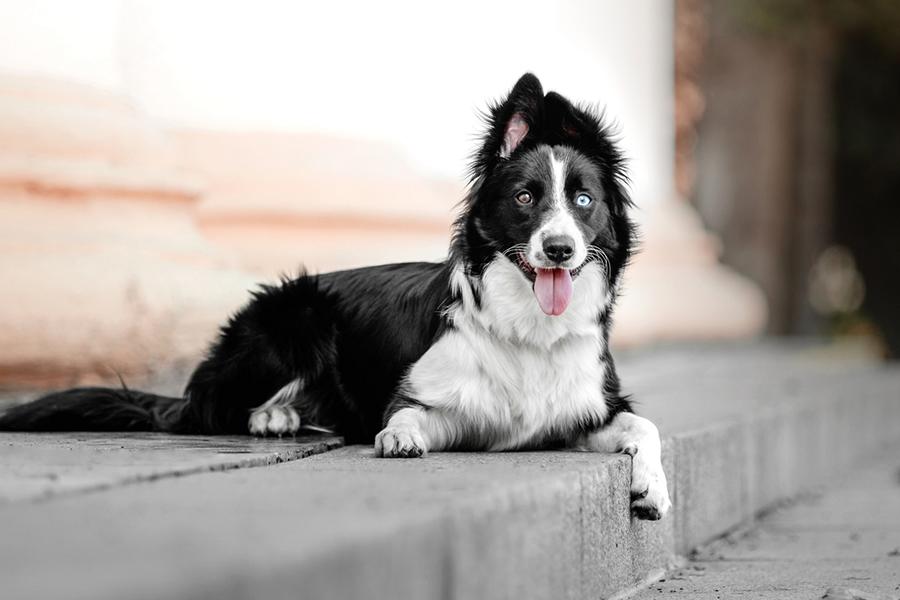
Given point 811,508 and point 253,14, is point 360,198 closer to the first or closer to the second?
point 253,14

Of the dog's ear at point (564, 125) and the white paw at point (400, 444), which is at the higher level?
Answer: the dog's ear at point (564, 125)

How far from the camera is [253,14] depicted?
6605mm

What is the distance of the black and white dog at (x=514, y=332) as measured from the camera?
3.97 m

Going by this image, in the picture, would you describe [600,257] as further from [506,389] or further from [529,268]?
[506,389]

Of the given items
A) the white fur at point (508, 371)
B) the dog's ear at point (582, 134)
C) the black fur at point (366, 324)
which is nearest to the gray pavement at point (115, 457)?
the black fur at point (366, 324)

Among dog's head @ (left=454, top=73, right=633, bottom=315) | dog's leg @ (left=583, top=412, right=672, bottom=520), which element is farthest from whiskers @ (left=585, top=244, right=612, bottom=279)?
dog's leg @ (left=583, top=412, right=672, bottom=520)

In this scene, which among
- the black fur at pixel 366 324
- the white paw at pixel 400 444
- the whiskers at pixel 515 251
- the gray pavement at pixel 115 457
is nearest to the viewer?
the gray pavement at pixel 115 457

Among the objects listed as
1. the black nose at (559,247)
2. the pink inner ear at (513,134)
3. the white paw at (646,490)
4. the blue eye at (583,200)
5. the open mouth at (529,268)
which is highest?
the pink inner ear at (513,134)

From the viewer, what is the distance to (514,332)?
405 centimetres

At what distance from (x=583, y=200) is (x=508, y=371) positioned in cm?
54

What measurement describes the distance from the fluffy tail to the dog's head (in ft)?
3.85

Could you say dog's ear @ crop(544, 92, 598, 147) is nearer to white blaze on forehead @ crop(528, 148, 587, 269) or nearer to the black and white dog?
the black and white dog

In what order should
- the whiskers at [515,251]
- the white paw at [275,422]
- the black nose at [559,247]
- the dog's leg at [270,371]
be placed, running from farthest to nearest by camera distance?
the dog's leg at [270,371], the white paw at [275,422], the whiskers at [515,251], the black nose at [559,247]

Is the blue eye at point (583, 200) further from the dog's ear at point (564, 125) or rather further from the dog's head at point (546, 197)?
the dog's ear at point (564, 125)
